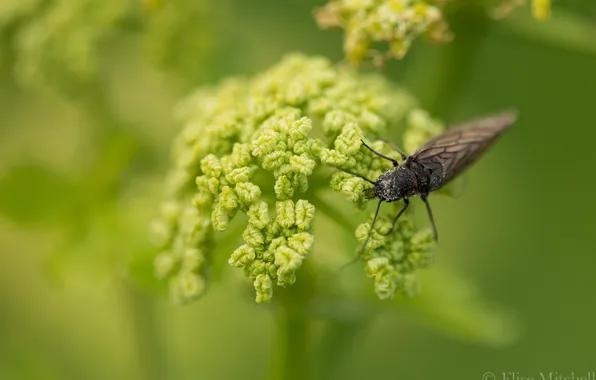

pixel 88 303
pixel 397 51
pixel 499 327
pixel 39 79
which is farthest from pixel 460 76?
pixel 88 303

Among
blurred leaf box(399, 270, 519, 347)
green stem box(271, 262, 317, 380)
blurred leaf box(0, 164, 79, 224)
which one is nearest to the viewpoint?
green stem box(271, 262, 317, 380)

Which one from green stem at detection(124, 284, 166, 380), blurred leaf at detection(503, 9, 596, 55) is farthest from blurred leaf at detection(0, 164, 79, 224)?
blurred leaf at detection(503, 9, 596, 55)

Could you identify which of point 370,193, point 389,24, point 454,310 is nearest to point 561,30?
point 389,24

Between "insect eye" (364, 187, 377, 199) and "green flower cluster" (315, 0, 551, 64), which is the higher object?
"green flower cluster" (315, 0, 551, 64)

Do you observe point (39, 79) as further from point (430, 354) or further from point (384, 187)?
point (430, 354)

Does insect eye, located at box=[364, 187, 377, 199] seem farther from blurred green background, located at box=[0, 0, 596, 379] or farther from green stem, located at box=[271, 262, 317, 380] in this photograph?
blurred green background, located at box=[0, 0, 596, 379]

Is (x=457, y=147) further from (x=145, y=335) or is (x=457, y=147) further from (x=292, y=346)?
(x=145, y=335)
